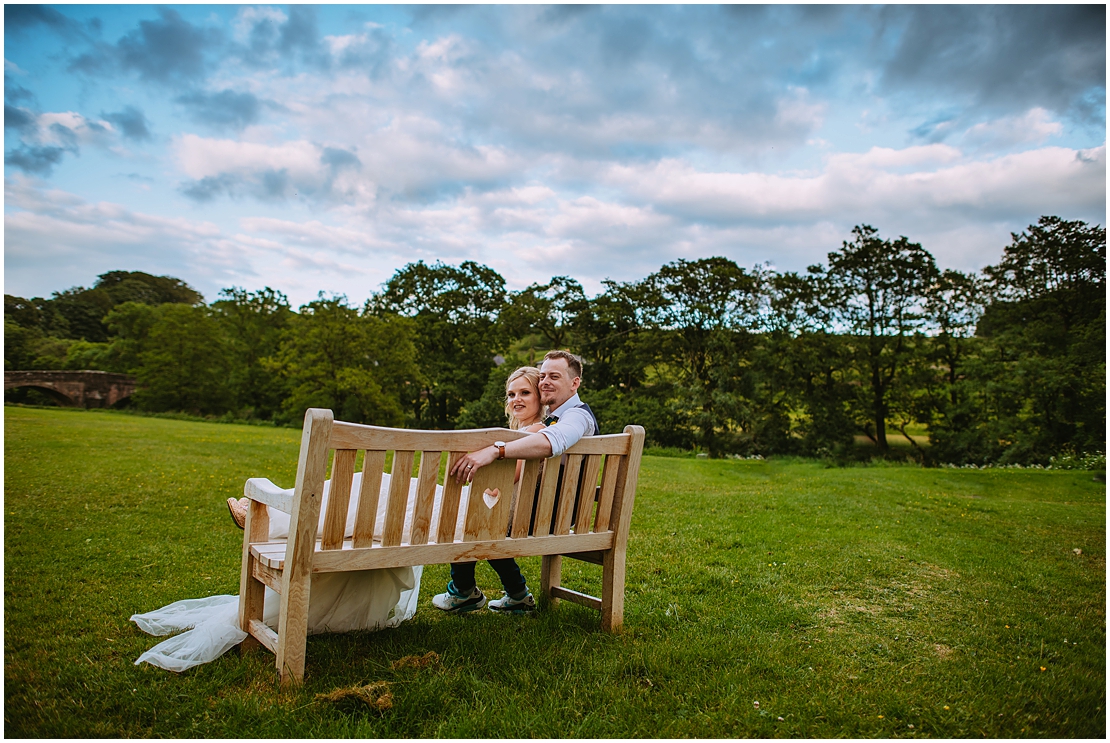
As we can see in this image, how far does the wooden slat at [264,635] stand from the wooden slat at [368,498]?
23.0 inches

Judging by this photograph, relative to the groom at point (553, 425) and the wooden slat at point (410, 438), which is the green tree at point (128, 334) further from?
the wooden slat at point (410, 438)

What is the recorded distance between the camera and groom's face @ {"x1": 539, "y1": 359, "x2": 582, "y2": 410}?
12.7 feet

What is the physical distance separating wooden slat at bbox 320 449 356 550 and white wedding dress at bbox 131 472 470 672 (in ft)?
0.89

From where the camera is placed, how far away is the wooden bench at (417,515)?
106 inches

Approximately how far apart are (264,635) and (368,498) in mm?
860

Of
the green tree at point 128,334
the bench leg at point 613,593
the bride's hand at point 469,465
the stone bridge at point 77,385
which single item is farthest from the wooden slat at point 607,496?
the green tree at point 128,334

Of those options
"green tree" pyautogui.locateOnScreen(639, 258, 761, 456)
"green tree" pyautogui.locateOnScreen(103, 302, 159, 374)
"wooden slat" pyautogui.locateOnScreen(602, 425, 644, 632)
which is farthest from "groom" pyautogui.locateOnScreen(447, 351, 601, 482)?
"green tree" pyautogui.locateOnScreen(103, 302, 159, 374)

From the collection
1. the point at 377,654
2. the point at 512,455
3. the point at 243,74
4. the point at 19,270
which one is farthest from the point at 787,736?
the point at 19,270

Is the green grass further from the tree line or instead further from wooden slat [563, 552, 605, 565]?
the tree line

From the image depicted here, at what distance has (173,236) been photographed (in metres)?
35.2

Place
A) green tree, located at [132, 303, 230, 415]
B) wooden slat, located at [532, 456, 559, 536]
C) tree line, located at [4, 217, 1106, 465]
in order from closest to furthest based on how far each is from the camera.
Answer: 1. wooden slat, located at [532, 456, 559, 536]
2. tree line, located at [4, 217, 1106, 465]
3. green tree, located at [132, 303, 230, 415]

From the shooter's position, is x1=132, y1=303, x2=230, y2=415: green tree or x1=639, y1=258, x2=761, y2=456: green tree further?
x1=132, y1=303, x2=230, y2=415: green tree

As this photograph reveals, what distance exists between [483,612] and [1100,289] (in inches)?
1045

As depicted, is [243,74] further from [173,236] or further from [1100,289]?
[173,236]
